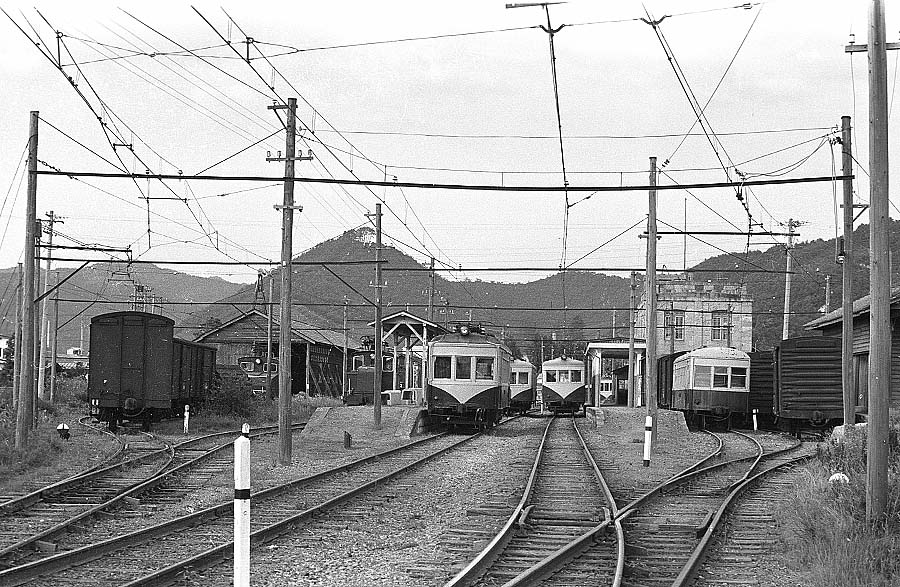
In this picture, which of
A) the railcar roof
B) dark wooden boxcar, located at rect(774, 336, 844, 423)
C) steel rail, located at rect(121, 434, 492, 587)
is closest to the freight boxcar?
steel rail, located at rect(121, 434, 492, 587)

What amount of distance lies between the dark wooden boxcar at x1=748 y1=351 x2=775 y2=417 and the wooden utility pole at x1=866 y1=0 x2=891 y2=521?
25006mm

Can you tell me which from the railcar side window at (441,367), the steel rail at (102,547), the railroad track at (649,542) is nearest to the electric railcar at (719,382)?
the railcar side window at (441,367)

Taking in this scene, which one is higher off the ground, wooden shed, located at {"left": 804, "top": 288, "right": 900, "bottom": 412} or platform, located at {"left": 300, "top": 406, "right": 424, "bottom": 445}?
wooden shed, located at {"left": 804, "top": 288, "right": 900, "bottom": 412}

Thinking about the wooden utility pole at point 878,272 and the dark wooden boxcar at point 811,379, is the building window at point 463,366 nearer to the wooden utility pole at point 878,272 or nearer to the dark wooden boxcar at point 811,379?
the dark wooden boxcar at point 811,379

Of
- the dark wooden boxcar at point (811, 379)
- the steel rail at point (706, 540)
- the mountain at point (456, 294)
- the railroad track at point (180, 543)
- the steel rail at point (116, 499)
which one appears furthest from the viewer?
the mountain at point (456, 294)

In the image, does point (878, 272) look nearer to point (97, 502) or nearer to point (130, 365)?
point (97, 502)

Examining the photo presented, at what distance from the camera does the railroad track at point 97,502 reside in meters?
9.98

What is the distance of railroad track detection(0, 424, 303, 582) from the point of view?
9977 mm

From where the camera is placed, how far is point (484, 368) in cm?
2925

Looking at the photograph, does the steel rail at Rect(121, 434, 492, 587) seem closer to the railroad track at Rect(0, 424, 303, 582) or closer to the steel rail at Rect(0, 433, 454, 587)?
the steel rail at Rect(0, 433, 454, 587)

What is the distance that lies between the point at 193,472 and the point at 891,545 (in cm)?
1176

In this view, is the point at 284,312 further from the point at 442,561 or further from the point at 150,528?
the point at 442,561

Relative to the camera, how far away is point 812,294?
79.8 metres

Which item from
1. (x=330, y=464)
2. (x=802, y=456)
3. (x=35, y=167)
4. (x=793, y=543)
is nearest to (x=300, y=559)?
(x=793, y=543)
